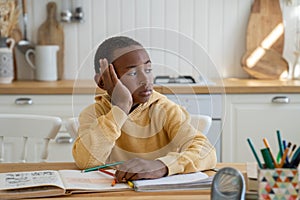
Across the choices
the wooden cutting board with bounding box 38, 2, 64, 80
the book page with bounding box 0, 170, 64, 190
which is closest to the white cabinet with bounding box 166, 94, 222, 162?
the book page with bounding box 0, 170, 64, 190

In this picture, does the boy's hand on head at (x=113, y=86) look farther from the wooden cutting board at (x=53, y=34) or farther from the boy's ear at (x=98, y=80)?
the wooden cutting board at (x=53, y=34)

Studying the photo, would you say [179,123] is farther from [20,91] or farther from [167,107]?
[20,91]

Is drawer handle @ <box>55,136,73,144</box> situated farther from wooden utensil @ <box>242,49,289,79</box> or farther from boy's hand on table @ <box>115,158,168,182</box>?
boy's hand on table @ <box>115,158,168,182</box>

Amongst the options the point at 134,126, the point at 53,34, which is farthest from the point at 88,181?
the point at 53,34

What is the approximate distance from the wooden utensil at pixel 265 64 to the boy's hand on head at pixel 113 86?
2.20 meters

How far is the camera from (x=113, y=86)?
151cm

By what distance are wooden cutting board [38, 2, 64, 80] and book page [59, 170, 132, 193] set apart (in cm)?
210

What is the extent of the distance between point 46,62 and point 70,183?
2.15m

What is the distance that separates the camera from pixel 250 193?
1383mm

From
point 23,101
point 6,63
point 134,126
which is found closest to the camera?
point 134,126

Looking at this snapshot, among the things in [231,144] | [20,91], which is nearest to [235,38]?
[231,144]

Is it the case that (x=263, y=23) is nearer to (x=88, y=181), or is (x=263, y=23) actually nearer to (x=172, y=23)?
(x=172, y=23)

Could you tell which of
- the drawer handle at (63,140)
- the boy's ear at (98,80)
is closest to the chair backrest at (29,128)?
the boy's ear at (98,80)

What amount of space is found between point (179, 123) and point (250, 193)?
305mm
